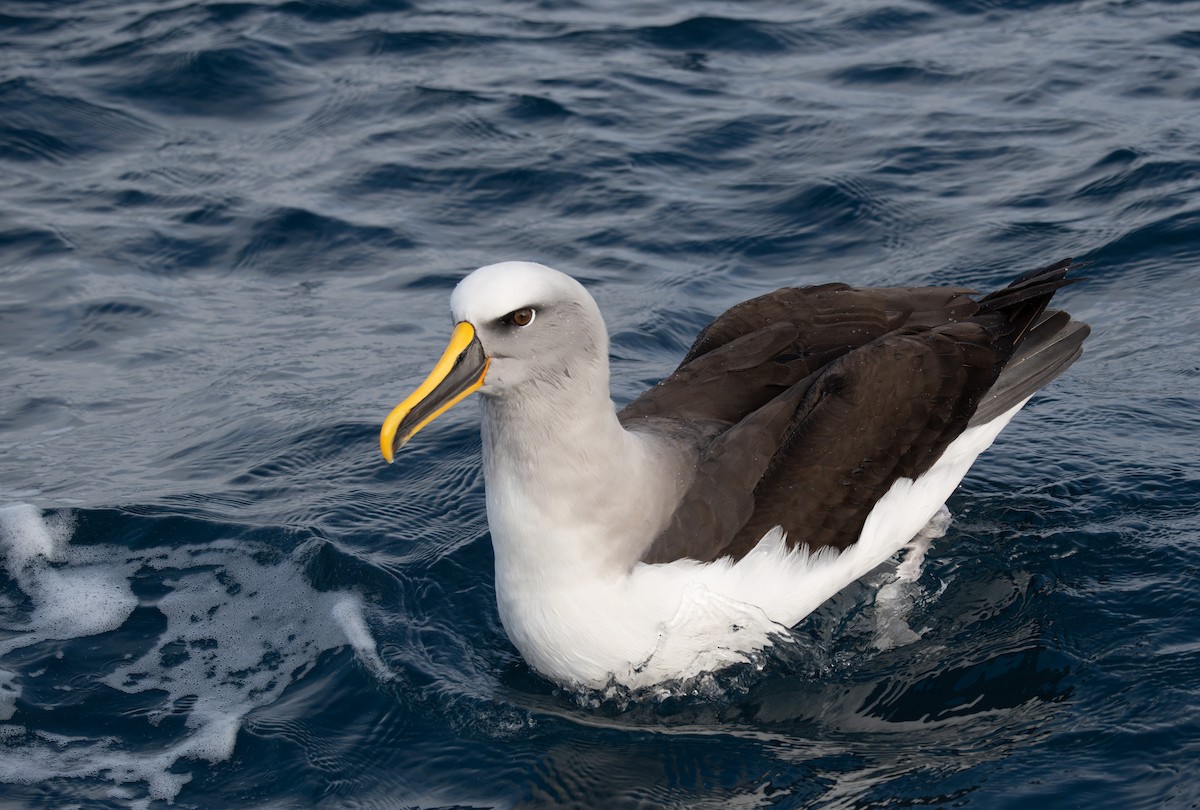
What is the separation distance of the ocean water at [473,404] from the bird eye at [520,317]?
184 centimetres

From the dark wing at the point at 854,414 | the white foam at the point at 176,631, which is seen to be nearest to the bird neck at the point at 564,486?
the dark wing at the point at 854,414

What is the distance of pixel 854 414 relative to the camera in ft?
22.2

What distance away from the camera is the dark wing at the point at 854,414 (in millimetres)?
6605

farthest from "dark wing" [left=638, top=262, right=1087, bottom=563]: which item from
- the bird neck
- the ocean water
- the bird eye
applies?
the bird eye

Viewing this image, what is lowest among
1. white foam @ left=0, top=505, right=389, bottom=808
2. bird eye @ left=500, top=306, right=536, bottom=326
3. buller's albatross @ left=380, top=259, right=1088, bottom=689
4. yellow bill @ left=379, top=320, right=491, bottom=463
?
white foam @ left=0, top=505, right=389, bottom=808

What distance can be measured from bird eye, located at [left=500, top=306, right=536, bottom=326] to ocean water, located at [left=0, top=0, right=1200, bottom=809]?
1.84 m

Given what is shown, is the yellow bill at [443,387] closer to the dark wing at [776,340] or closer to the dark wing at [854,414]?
the dark wing at [854,414]

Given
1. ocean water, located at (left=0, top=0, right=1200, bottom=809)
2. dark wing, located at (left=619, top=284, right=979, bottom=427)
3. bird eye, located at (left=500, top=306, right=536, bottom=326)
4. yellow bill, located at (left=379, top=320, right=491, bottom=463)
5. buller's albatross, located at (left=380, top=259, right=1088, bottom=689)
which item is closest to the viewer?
yellow bill, located at (left=379, top=320, right=491, bottom=463)

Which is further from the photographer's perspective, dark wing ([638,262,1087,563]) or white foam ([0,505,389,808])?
dark wing ([638,262,1087,563])

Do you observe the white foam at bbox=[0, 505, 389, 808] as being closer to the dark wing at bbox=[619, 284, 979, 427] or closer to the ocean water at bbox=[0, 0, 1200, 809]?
the ocean water at bbox=[0, 0, 1200, 809]

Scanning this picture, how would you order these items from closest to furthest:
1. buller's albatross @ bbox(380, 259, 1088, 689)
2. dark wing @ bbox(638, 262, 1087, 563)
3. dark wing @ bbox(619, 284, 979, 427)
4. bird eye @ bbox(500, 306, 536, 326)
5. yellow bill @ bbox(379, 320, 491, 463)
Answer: yellow bill @ bbox(379, 320, 491, 463) < bird eye @ bbox(500, 306, 536, 326) < buller's albatross @ bbox(380, 259, 1088, 689) < dark wing @ bbox(638, 262, 1087, 563) < dark wing @ bbox(619, 284, 979, 427)

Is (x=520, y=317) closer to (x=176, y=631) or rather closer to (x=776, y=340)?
(x=776, y=340)

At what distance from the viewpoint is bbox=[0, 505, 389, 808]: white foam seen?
6.38 m

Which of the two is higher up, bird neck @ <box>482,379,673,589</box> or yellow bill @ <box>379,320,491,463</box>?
yellow bill @ <box>379,320,491,463</box>
